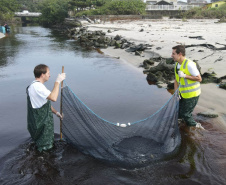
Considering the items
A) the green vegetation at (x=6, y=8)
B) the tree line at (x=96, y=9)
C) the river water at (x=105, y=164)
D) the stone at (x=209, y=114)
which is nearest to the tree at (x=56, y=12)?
the tree line at (x=96, y=9)

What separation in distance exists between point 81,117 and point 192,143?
2593 mm

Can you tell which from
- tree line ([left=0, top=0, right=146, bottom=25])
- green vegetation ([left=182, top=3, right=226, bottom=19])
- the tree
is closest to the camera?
green vegetation ([left=182, top=3, right=226, bottom=19])

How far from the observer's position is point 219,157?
16.1ft

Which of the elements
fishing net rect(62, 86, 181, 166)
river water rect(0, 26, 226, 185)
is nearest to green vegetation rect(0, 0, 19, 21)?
river water rect(0, 26, 226, 185)

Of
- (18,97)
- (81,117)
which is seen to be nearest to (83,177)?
(81,117)

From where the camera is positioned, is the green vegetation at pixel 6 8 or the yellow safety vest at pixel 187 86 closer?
the yellow safety vest at pixel 187 86

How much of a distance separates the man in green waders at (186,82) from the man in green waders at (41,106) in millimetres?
2551

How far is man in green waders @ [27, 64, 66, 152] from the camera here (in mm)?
4008

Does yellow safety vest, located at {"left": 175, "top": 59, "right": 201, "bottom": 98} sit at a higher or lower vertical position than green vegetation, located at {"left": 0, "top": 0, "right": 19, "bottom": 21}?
lower

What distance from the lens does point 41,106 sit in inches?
163

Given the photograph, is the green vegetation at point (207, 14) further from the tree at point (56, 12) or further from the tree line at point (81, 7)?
the tree at point (56, 12)

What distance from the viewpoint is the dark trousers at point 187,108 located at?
214 inches

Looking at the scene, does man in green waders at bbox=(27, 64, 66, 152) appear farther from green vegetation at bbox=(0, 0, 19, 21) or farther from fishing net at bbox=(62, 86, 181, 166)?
green vegetation at bbox=(0, 0, 19, 21)

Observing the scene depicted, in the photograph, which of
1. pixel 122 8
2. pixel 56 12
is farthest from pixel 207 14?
pixel 56 12
